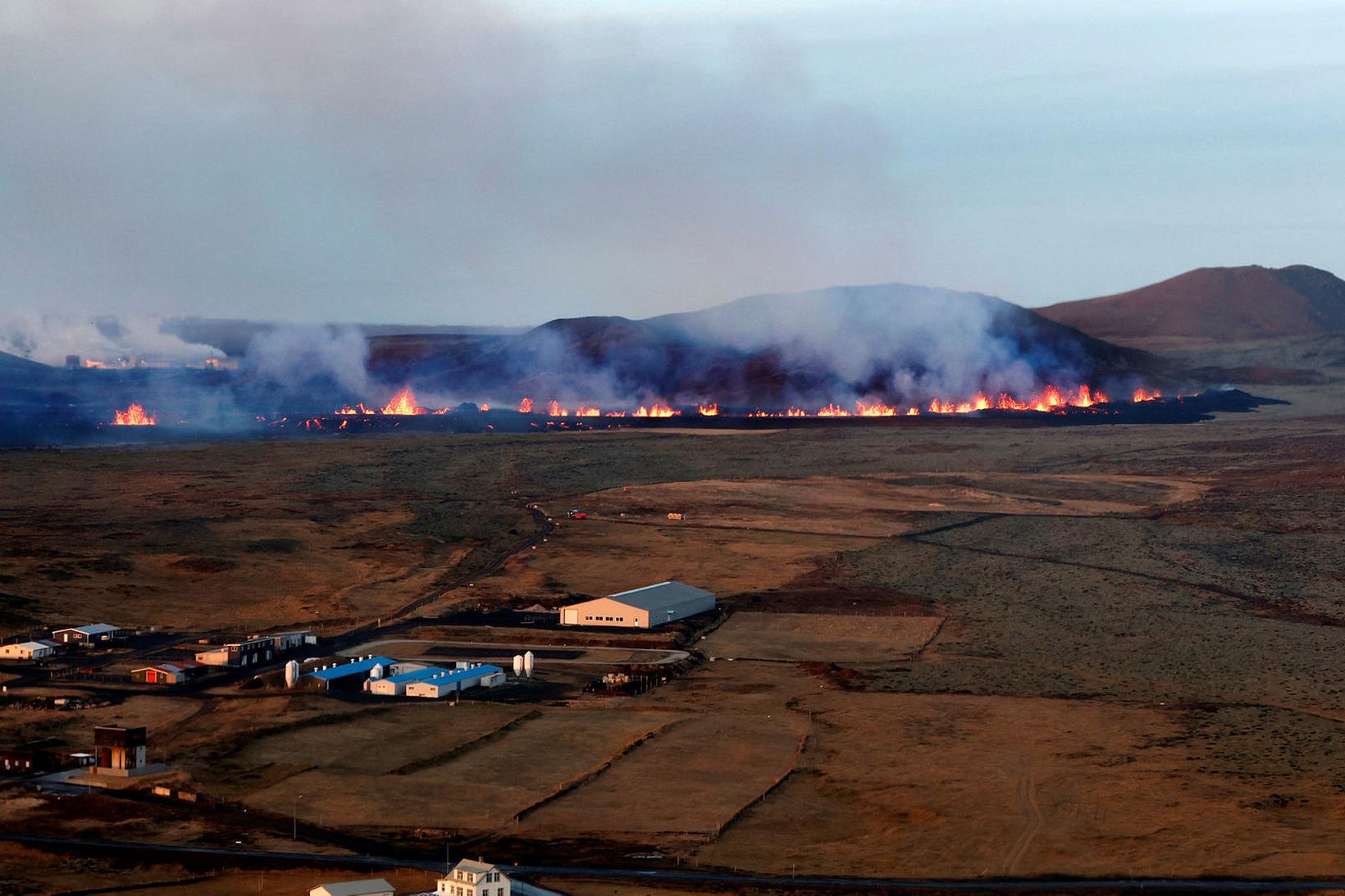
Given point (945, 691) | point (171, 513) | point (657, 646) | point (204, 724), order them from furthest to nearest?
point (171, 513), point (657, 646), point (945, 691), point (204, 724)

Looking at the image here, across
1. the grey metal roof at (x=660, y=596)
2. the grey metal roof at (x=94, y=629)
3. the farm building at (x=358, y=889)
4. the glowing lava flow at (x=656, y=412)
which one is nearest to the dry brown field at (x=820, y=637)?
the grey metal roof at (x=660, y=596)

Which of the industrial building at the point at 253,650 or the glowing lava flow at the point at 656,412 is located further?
the glowing lava flow at the point at 656,412

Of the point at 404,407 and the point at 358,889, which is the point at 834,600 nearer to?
the point at 358,889

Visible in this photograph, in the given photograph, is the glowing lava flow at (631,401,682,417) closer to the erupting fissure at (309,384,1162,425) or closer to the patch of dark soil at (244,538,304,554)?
the erupting fissure at (309,384,1162,425)

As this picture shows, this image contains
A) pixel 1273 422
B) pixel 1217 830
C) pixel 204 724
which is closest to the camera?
pixel 1217 830

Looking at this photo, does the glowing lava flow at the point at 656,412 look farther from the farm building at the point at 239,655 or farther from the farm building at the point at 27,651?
the farm building at the point at 27,651

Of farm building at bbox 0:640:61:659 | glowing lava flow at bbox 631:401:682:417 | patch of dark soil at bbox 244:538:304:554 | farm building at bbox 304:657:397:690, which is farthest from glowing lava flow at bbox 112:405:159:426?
farm building at bbox 304:657:397:690

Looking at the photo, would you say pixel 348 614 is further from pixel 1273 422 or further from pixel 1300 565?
pixel 1273 422

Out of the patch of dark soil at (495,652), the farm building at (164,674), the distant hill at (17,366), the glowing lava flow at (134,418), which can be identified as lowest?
the patch of dark soil at (495,652)

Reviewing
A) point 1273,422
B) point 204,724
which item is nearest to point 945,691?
point 204,724
